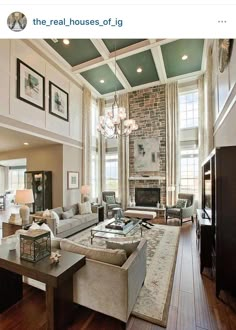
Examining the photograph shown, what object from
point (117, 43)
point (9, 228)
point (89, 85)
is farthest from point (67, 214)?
point (89, 85)

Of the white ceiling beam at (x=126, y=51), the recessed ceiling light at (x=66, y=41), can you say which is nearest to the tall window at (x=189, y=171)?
the white ceiling beam at (x=126, y=51)

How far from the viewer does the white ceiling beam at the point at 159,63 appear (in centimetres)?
523

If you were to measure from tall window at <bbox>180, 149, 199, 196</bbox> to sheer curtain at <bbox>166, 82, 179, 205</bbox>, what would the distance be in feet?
1.29

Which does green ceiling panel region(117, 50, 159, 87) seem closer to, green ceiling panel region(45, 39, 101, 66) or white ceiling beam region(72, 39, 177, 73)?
white ceiling beam region(72, 39, 177, 73)

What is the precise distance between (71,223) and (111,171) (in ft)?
14.0

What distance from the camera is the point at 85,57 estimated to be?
5625 millimetres

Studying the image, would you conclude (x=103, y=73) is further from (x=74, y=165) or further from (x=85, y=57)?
(x=74, y=165)

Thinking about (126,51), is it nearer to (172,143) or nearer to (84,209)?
(172,143)

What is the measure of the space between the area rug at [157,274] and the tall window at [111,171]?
11.7 ft

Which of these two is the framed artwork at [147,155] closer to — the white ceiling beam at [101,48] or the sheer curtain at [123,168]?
the sheer curtain at [123,168]

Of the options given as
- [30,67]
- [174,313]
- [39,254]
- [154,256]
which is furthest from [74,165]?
[174,313]

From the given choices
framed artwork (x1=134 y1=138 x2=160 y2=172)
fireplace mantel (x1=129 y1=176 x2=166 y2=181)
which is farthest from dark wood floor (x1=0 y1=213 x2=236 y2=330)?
framed artwork (x1=134 y1=138 x2=160 y2=172)

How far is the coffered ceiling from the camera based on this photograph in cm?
497
